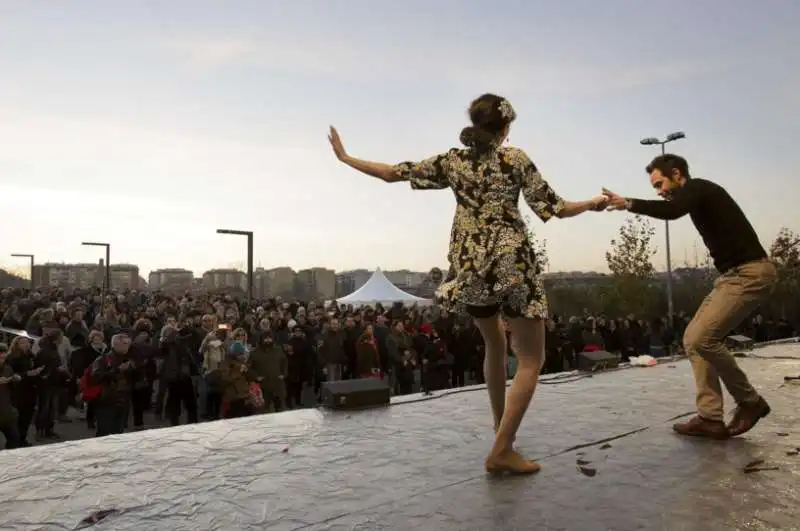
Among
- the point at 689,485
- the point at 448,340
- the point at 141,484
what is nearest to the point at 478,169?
the point at 689,485

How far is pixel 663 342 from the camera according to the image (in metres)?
19.7

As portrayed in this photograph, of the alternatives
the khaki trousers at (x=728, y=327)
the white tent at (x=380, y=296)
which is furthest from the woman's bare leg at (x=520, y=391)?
the white tent at (x=380, y=296)

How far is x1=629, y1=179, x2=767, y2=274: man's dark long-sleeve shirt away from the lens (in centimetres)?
320

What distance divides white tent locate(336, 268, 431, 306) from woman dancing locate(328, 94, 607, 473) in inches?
1029

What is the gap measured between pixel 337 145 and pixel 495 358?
1328 mm

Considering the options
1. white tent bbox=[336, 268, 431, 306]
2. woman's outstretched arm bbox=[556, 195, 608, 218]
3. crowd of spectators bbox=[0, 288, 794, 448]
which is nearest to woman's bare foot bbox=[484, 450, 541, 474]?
woman's outstretched arm bbox=[556, 195, 608, 218]

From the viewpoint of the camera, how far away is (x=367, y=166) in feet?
10.3

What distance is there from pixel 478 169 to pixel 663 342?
18.8m

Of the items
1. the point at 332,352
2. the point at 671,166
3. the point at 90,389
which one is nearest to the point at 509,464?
the point at 671,166

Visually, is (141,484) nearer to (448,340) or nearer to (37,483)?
(37,483)

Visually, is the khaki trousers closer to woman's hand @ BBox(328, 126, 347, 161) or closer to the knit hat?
woman's hand @ BBox(328, 126, 347, 161)

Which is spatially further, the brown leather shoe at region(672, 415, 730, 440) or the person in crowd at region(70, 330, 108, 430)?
the person in crowd at region(70, 330, 108, 430)

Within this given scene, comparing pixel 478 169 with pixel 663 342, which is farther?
pixel 663 342

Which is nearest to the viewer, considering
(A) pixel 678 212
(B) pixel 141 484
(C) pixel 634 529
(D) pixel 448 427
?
(C) pixel 634 529
